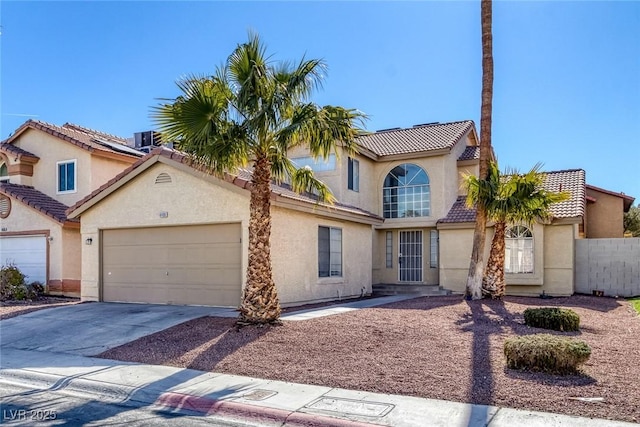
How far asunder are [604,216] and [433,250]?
10.3 metres

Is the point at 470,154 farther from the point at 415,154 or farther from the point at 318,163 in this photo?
the point at 318,163

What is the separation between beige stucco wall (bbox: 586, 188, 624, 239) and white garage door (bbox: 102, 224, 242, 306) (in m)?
20.1

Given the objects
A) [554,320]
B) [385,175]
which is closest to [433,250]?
[385,175]

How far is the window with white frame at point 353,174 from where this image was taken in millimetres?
20719

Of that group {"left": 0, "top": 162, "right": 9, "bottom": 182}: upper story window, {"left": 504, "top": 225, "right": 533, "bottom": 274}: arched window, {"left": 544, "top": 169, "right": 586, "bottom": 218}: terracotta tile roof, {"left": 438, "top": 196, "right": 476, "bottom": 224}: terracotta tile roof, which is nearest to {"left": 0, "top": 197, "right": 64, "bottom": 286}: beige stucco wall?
{"left": 0, "top": 162, "right": 9, "bottom": 182}: upper story window

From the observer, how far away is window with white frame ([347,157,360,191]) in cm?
2072

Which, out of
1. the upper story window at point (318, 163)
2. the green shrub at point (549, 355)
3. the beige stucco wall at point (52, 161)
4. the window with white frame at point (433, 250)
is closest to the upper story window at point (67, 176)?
the beige stucco wall at point (52, 161)

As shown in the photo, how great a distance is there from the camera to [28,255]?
20391mm

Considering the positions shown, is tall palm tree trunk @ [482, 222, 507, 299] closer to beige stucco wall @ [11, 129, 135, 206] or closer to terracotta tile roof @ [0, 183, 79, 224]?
terracotta tile roof @ [0, 183, 79, 224]

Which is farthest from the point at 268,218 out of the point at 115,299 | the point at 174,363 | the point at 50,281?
the point at 50,281

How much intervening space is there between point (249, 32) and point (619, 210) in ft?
73.8

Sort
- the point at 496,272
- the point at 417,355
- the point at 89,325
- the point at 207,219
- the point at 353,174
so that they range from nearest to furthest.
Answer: the point at 417,355
the point at 89,325
the point at 207,219
the point at 496,272
the point at 353,174

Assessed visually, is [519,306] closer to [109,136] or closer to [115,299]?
[115,299]

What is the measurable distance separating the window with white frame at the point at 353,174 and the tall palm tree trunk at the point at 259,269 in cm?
959
